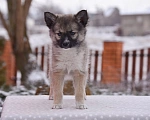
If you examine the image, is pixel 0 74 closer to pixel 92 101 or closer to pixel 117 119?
pixel 92 101

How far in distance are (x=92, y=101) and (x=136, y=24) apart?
16196 mm

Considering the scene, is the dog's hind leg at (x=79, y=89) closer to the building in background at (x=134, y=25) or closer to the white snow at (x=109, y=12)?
the white snow at (x=109, y=12)

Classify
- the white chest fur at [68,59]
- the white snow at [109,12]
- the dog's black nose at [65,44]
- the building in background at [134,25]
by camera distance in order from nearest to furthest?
the dog's black nose at [65,44] < the white chest fur at [68,59] < the white snow at [109,12] < the building in background at [134,25]

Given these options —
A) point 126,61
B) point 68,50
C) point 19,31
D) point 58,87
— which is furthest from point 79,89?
point 126,61

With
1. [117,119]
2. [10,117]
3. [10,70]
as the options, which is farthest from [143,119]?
[10,70]

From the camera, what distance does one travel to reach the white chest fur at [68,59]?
8.95 ft

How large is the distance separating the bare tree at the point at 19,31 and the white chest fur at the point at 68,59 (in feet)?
14.6

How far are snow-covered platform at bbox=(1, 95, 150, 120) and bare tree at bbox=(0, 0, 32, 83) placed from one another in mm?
4190

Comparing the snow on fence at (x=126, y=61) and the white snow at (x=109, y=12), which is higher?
the white snow at (x=109, y=12)

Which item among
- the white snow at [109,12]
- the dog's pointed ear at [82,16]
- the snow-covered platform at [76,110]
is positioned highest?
the white snow at [109,12]

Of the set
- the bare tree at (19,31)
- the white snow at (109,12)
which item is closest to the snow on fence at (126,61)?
the bare tree at (19,31)

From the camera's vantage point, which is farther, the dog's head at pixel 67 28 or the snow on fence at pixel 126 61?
the snow on fence at pixel 126 61

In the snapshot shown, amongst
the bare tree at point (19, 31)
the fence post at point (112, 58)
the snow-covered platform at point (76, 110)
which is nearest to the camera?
the snow-covered platform at point (76, 110)

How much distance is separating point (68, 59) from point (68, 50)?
7 centimetres
